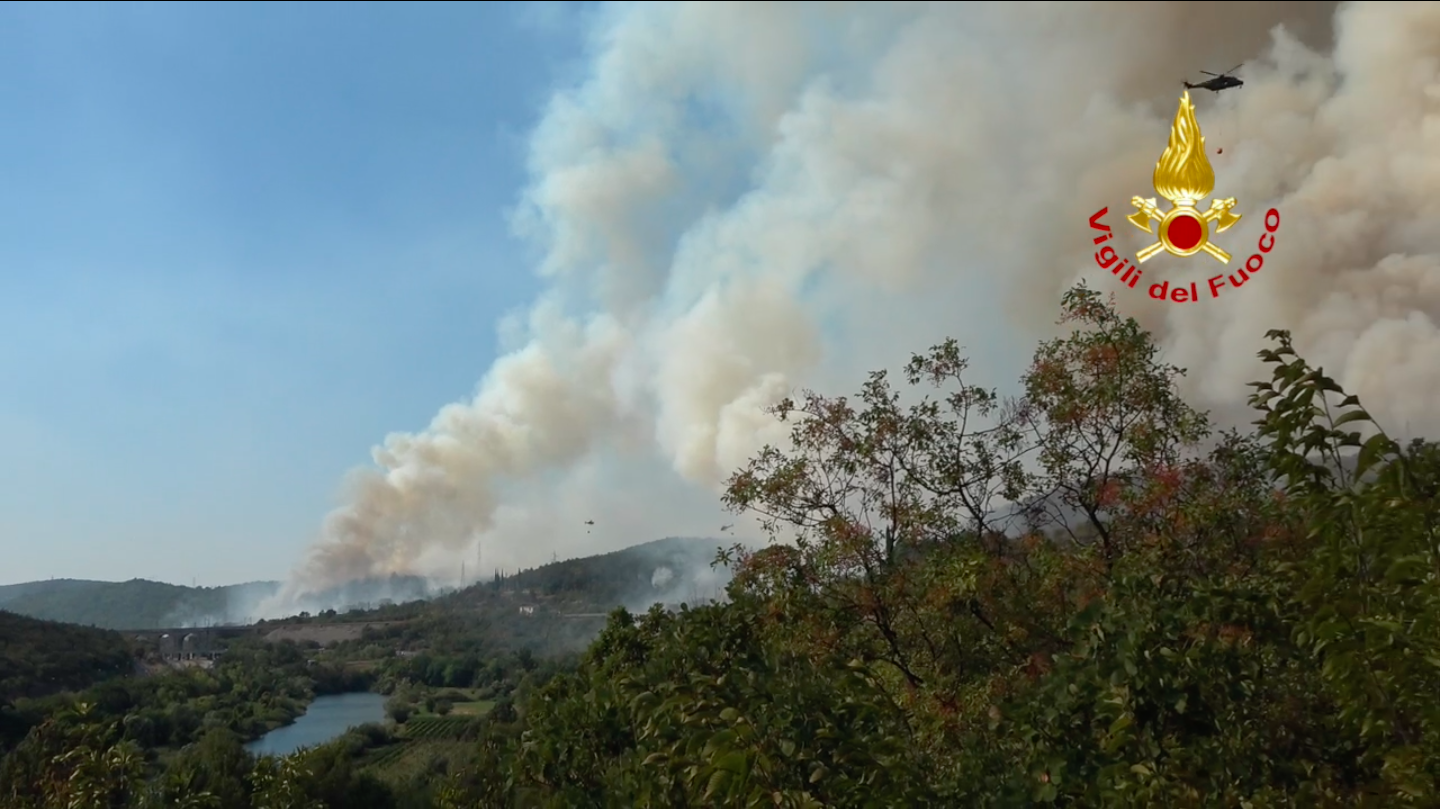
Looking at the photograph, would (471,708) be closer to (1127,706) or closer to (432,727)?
(432,727)

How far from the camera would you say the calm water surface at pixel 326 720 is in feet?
202

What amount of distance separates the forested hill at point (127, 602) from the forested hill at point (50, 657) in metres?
19.1

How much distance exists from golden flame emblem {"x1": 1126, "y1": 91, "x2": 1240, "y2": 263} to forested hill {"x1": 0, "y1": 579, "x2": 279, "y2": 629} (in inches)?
3749

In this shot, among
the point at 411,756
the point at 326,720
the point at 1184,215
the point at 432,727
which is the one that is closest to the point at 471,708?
the point at 432,727

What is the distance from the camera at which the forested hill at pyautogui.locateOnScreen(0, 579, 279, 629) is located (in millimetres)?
99312

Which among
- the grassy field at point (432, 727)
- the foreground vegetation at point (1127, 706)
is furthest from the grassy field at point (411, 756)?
the foreground vegetation at point (1127, 706)

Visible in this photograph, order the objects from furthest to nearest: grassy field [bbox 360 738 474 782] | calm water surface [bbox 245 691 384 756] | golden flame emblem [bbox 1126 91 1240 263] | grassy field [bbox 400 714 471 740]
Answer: grassy field [bbox 400 714 471 740] < calm water surface [bbox 245 691 384 756] < grassy field [bbox 360 738 474 782] < golden flame emblem [bbox 1126 91 1240 263]

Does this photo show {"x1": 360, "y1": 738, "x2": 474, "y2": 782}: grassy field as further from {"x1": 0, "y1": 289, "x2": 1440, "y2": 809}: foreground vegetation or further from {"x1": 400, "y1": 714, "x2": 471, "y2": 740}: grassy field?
{"x1": 0, "y1": 289, "x2": 1440, "y2": 809}: foreground vegetation

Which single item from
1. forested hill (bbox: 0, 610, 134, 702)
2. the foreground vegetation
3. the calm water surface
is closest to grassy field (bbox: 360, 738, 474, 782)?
the calm water surface

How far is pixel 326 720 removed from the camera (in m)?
76.1

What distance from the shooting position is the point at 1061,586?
39.3 feet

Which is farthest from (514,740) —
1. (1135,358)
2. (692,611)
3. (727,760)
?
(1135,358)

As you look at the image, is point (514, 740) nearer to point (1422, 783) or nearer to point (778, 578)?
point (778, 578)

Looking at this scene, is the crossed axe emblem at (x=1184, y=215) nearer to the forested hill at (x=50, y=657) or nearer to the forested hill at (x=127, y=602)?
the forested hill at (x=50, y=657)
